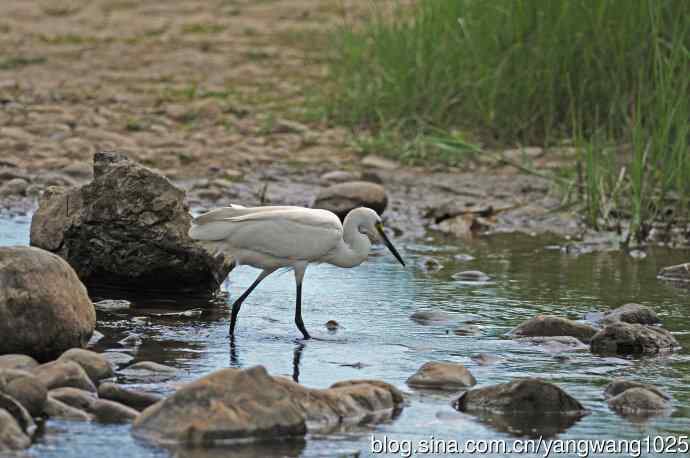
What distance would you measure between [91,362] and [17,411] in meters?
0.75

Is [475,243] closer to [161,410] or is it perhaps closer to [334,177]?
[334,177]

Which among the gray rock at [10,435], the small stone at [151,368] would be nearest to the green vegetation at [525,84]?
the small stone at [151,368]

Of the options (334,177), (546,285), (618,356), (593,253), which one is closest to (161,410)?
(618,356)

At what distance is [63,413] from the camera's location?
16.6 feet

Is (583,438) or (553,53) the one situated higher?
(553,53)

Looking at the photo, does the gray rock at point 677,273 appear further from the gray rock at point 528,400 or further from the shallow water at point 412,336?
the gray rock at point 528,400

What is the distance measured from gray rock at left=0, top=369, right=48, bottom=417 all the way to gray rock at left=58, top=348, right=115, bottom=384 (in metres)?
0.48

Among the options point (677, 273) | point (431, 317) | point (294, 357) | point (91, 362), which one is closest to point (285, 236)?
point (294, 357)

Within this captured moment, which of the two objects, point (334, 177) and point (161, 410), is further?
point (334, 177)

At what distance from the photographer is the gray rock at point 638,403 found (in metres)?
5.42

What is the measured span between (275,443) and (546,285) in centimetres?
392

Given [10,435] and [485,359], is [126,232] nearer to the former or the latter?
[485,359]

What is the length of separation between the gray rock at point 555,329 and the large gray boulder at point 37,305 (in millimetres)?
2195

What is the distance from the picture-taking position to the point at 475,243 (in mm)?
10133
